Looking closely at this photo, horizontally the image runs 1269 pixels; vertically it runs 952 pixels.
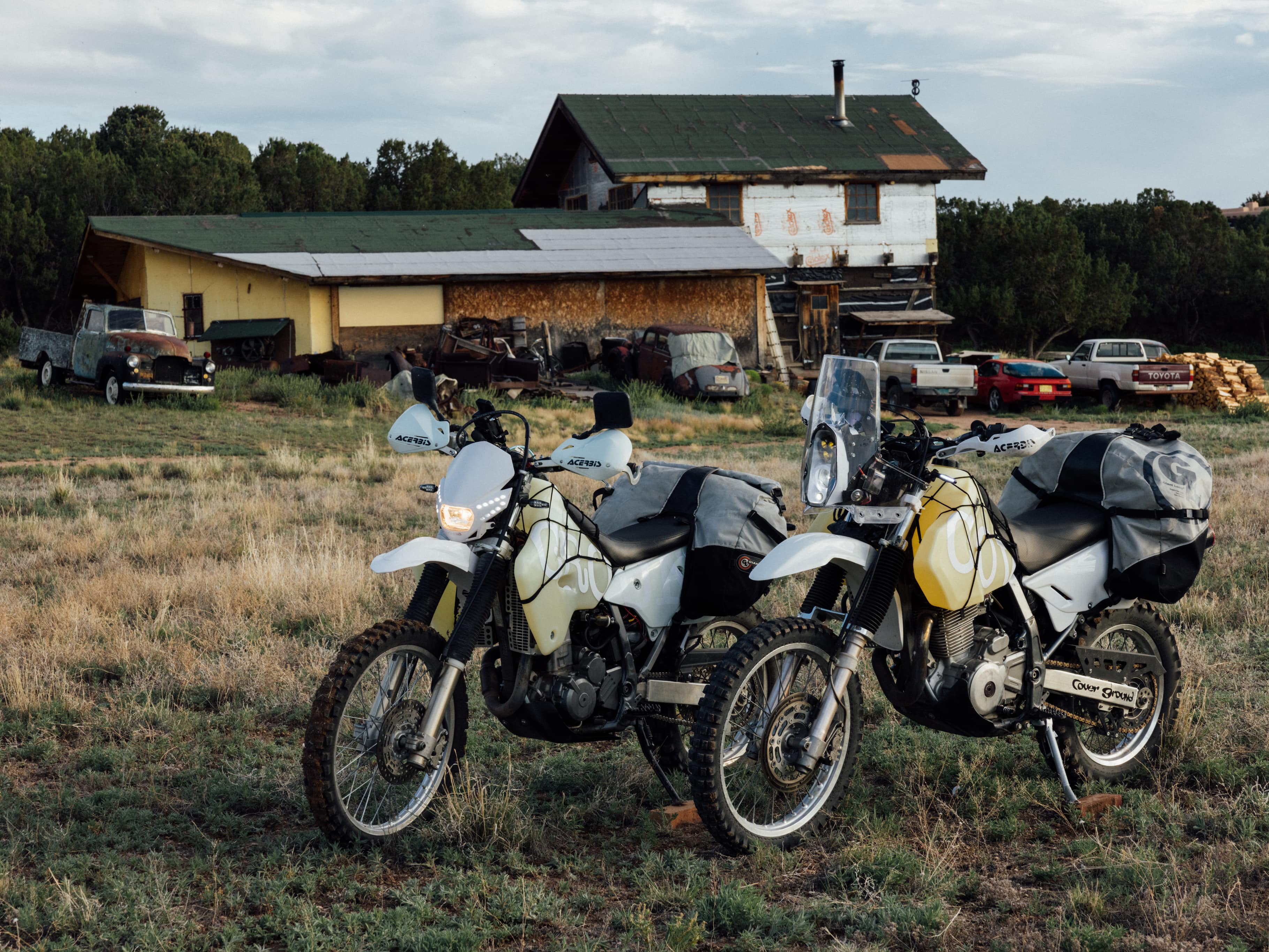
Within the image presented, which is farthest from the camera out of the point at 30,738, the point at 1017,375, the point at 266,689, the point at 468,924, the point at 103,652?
the point at 1017,375

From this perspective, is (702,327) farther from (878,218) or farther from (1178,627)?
(1178,627)

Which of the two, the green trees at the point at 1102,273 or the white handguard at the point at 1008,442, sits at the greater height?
the green trees at the point at 1102,273

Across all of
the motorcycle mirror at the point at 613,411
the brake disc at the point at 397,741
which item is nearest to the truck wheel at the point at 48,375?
the brake disc at the point at 397,741

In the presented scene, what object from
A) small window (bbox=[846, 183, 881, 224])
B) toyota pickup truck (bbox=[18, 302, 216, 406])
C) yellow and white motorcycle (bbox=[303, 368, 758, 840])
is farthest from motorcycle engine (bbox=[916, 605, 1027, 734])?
small window (bbox=[846, 183, 881, 224])

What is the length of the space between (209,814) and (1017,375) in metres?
26.4

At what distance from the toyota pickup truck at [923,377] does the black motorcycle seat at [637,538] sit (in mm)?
23208

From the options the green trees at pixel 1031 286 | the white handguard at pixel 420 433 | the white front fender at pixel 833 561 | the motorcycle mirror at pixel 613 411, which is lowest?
the white front fender at pixel 833 561

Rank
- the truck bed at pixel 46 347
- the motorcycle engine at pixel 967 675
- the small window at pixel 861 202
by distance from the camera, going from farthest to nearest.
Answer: the small window at pixel 861 202 → the truck bed at pixel 46 347 → the motorcycle engine at pixel 967 675

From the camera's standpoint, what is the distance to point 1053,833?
15.1ft

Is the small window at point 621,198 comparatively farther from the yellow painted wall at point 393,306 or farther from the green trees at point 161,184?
the green trees at point 161,184

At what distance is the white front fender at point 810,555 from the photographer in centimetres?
415

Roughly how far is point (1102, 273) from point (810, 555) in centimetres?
4984

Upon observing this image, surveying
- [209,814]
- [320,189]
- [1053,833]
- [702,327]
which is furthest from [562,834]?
[320,189]

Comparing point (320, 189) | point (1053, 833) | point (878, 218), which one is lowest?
point (1053, 833)
